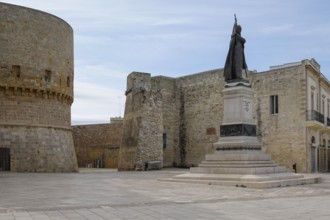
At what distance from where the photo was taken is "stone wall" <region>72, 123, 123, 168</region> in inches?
1397

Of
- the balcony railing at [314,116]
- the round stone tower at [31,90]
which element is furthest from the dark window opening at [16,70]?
the balcony railing at [314,116]

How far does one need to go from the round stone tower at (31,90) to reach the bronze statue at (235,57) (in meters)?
11.5

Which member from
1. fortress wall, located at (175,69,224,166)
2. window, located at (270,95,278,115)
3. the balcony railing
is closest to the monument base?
the balcony railing

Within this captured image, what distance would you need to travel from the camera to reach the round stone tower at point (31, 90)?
22.3 m

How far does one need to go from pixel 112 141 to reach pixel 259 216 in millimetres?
29244

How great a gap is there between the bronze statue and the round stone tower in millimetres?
11464

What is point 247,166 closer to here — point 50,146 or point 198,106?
point 50,146

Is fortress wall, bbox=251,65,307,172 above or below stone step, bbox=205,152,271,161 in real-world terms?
above

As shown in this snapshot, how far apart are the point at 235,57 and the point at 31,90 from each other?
11.9 meters

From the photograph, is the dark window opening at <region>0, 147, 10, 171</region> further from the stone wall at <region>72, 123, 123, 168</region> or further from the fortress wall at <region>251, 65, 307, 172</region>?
the fortress wall at <region>251, 65, 307, 172</region>

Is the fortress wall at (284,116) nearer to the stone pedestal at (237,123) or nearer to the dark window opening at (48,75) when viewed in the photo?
the stone pedestal at (237,123)

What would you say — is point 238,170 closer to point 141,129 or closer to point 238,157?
point 238,157

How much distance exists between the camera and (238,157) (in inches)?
555

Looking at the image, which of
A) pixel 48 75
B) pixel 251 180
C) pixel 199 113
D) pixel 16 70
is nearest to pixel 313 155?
pixel 199 113
